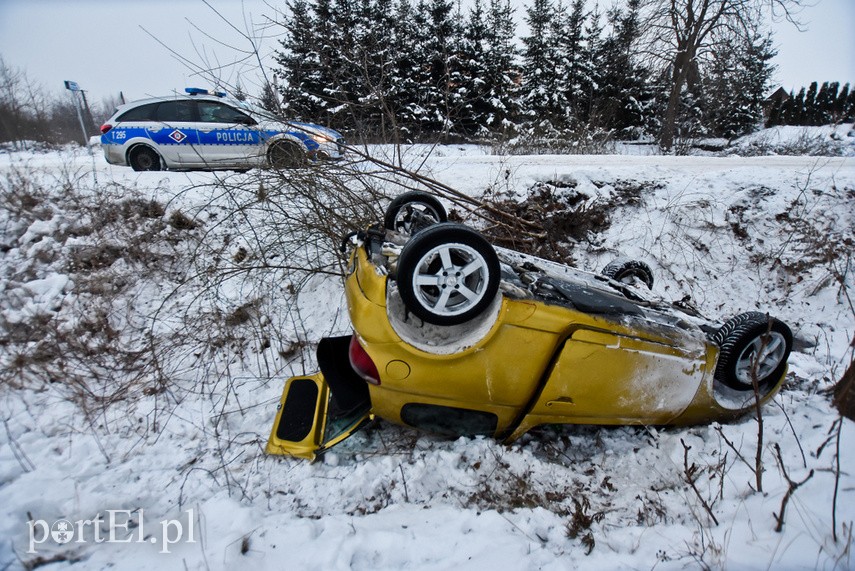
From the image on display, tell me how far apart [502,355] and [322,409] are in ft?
4.46

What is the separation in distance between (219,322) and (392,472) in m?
2.62

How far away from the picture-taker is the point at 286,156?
14.6 ft

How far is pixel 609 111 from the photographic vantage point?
20031 millimetres

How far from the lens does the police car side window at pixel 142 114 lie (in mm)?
7594

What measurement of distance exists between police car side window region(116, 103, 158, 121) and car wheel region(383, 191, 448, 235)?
6.98 m

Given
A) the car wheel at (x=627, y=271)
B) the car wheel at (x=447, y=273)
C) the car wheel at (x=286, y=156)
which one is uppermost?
the car wheel at (x=286, y=156)

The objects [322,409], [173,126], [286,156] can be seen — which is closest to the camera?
[322,409]

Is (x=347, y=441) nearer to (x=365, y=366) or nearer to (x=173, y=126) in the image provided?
(x=365, y=366)

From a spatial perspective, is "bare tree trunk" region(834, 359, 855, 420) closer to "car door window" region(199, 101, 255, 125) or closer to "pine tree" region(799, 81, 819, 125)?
"car door window" region(199, 101, 255, 125)

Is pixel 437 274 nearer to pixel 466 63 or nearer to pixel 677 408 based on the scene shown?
pixel 677 408

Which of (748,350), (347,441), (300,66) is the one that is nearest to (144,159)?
(300,66)

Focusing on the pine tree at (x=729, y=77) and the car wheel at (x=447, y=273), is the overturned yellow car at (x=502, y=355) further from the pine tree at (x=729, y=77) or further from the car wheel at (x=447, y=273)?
the pine tree at (x=729, y=77)

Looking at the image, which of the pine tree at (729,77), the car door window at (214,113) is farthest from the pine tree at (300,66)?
the pine tree at (729,77)

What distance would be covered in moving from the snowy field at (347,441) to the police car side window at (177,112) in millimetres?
2328
